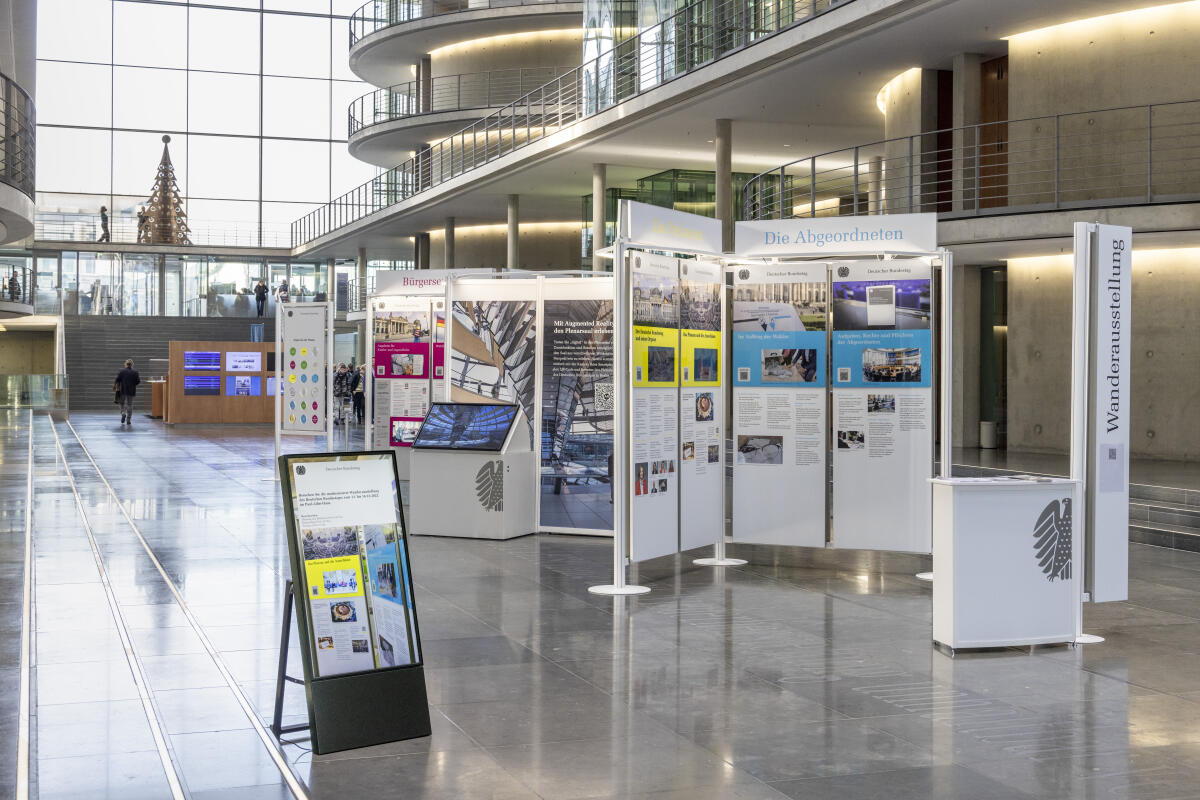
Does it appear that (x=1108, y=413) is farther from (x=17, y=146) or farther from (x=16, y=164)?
(x=16, y=164)

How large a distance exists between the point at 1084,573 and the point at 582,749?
3944 millimetres

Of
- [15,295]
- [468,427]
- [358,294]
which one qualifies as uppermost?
[358,294]

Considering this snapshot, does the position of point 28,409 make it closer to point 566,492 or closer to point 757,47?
point 757,47

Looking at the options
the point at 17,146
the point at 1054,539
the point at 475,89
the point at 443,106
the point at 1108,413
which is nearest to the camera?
the point at 1054,539

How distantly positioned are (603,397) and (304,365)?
25.5ft

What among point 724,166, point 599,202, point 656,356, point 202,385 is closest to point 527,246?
point 202,385

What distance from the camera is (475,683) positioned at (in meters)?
6.34

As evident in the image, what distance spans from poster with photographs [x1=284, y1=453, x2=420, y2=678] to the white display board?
3.86 meters

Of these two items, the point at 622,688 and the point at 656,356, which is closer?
the point at 622,688

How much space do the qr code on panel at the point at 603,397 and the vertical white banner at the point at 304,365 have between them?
24.2 ft

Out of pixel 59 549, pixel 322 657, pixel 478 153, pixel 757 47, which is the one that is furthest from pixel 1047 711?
pixel 478 153

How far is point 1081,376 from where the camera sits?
24.8 feet

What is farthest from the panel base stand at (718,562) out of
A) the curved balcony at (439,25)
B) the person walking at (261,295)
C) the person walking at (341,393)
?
the person walking at (261,295)

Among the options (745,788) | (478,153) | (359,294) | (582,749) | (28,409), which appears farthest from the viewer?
(359,294)
